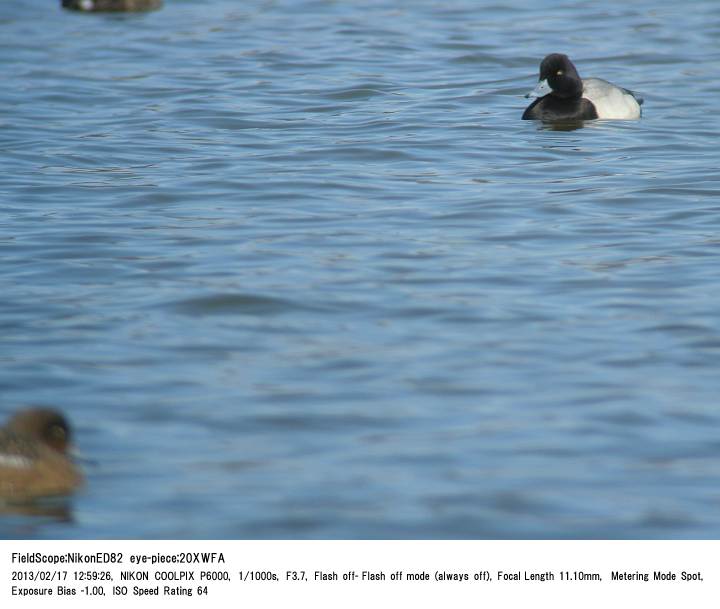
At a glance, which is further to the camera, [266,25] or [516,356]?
[266,25]

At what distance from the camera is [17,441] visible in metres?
5.52

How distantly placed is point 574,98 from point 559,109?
0.33m

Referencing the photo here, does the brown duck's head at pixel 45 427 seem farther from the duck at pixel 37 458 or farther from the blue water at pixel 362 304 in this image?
the blue water at pixel 362 304

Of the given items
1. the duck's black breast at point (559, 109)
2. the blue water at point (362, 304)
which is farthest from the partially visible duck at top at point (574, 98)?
the blue water at point (362, 304)

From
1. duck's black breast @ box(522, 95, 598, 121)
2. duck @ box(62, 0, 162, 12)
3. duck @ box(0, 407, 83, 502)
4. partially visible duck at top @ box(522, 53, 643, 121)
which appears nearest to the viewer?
duck @ box(0, 407, 83, 502)

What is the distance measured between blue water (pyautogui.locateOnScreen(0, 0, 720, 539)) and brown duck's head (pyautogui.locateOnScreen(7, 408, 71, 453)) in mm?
197

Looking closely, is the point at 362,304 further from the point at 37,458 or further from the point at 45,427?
the point at 37,458

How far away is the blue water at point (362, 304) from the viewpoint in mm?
5594

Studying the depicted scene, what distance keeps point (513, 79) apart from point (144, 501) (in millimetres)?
10125

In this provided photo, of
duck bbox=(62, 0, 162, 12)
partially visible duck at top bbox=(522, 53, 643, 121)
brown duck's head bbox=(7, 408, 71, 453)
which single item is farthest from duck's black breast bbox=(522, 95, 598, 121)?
duck bbox=(62, 0, 162, 12)

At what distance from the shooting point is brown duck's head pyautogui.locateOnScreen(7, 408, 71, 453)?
560 centimetres

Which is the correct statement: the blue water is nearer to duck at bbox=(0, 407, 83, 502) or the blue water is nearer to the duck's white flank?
duck at bbox=(0, 407, 83, 502)
